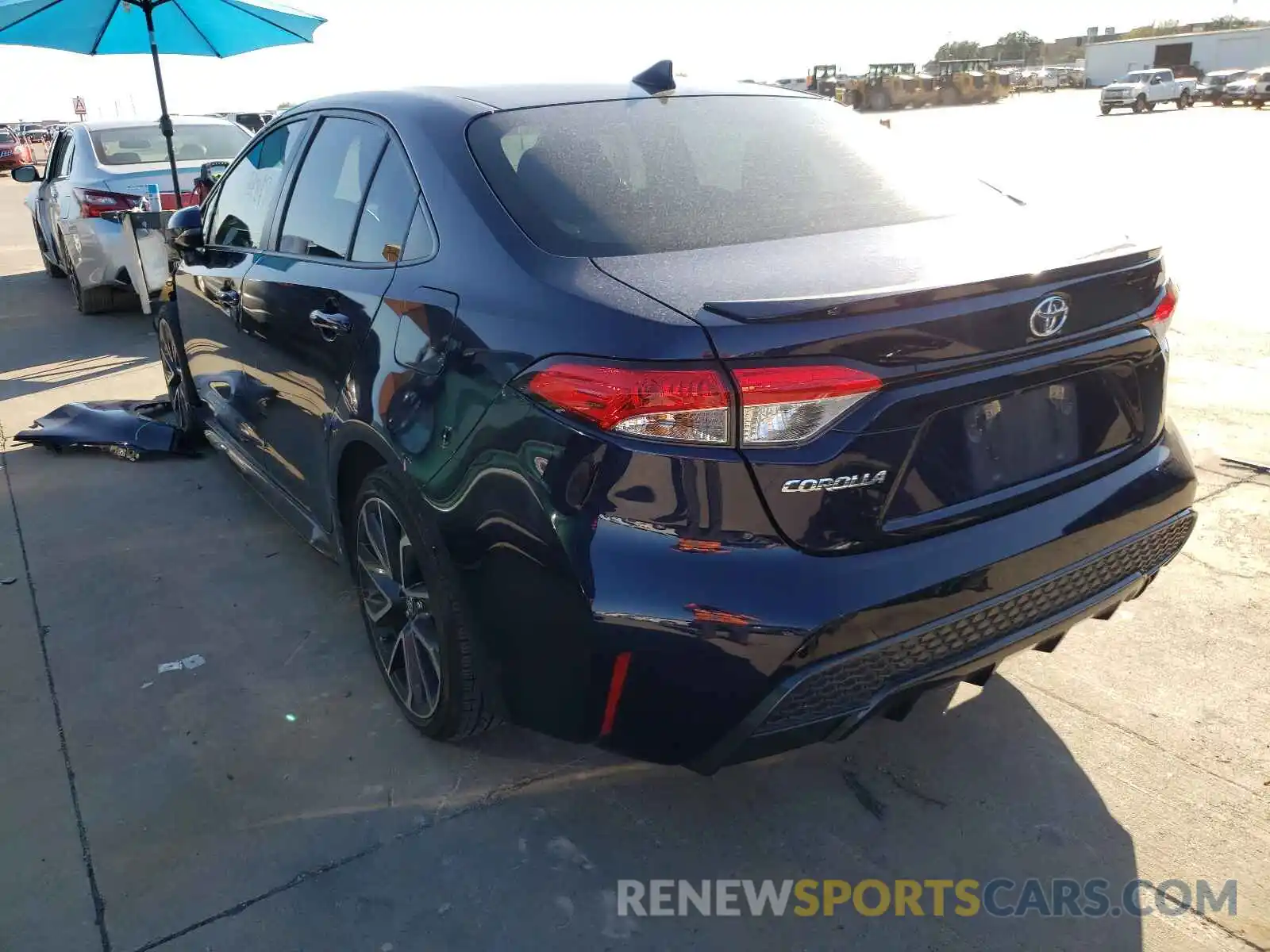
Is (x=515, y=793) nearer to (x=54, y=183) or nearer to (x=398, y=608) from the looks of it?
(x=398, y=608)

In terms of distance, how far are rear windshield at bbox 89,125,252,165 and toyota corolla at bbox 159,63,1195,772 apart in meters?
7.21

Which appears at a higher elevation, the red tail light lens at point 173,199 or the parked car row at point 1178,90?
the parked car row at point 1178,90

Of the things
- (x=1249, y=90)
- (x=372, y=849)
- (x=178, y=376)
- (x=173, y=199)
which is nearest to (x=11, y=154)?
(x=173, y=199)

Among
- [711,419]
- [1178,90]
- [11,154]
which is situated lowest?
[711,419]

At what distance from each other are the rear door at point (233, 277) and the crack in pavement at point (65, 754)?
0.96 metres

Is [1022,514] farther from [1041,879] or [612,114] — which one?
[612,114]

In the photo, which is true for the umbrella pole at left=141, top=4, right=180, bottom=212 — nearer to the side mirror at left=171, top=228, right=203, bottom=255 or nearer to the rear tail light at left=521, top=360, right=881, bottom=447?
the side mirror at left=171, top=228, right=203, bottom=255

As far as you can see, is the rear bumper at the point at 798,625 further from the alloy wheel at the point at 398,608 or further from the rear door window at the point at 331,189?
the rear door window at the point at 331,189

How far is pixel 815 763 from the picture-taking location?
2.76 meters

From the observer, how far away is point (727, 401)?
1.87 metres

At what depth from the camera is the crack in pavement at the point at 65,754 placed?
2.32m

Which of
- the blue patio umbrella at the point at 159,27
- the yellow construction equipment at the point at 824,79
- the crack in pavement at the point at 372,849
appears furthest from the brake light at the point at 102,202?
the yellow construction equipment at the point at 824,79

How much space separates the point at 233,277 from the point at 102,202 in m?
5.70

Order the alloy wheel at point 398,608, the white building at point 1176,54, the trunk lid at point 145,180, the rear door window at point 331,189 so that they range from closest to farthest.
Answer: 1. the alloy wheel at point 398,608
2. the rear door window at point 331,189
3. the trunk lid at point 145,180
4. the white building at point 1176,54
